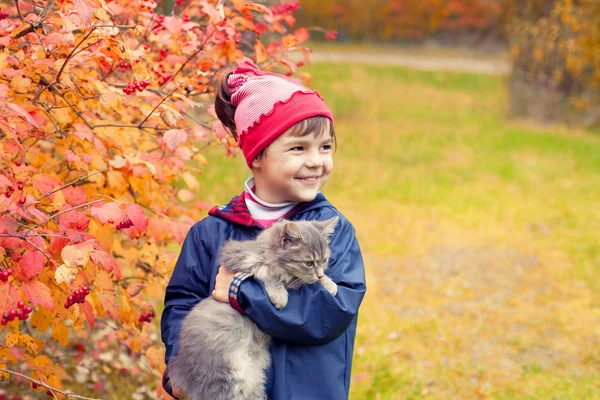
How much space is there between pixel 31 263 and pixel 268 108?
122 cm

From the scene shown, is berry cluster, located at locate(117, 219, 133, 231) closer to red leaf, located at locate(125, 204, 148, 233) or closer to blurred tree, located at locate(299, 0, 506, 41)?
red leaf, located at locate(125, 204, 148, 233)

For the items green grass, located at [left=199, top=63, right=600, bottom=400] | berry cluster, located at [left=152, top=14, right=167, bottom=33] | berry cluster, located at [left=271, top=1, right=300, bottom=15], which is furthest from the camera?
green grass, located at [left=199, top=63, right=600, bottom=400]

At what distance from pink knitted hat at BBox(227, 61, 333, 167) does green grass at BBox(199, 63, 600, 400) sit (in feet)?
9.45

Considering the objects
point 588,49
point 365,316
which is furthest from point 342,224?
Answer: point 588,49

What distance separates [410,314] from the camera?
6.56m

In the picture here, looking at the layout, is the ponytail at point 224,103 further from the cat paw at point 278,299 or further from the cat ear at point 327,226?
the cat paw at point 278,299

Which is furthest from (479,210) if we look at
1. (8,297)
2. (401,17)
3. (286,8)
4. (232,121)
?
(401,17)

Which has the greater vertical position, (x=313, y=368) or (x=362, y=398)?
(x=313, y=368)

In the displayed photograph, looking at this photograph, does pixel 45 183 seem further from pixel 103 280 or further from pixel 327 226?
pixel 327 226

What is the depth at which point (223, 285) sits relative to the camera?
2.65 metres

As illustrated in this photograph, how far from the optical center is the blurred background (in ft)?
17.8

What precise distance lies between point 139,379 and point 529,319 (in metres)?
3.95

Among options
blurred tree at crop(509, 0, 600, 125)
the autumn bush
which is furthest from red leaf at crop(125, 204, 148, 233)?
blurred tree at crop(509, 0, 600, 125)

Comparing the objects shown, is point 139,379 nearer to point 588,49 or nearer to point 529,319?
point 529,319
